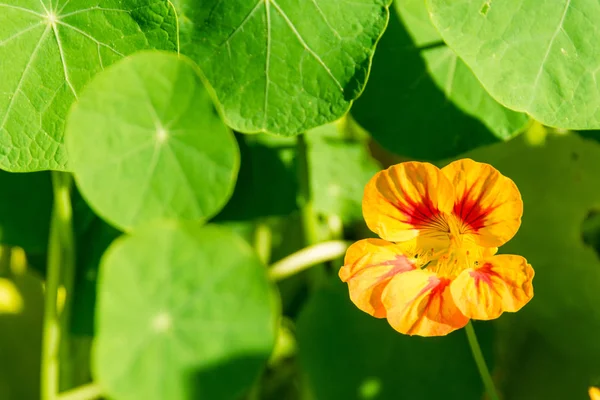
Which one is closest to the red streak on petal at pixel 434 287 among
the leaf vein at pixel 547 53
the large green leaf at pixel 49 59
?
the leaf vein at pixel 547 53

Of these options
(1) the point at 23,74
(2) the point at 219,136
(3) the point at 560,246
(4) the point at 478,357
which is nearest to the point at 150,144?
(2) the point at 219,136

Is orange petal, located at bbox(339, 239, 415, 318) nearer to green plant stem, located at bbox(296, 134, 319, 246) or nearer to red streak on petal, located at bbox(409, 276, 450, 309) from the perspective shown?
red streak on petal, located at bbox(409, 276, 450, 309)

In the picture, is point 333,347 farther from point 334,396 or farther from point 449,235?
point 449,235

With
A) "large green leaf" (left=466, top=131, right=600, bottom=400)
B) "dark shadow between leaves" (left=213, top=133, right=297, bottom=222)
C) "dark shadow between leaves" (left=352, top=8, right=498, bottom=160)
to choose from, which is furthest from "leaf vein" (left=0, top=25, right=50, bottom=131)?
"large green leaf" (left=466, top=131, right=600, bottom=400)

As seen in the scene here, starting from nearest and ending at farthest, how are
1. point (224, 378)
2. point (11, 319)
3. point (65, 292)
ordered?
point (224, 378) → point (65, 292) → point (11, 319)

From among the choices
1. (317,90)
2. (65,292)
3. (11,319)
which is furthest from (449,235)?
(11,319)

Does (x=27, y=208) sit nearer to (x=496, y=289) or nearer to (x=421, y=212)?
(x=421, y=212)

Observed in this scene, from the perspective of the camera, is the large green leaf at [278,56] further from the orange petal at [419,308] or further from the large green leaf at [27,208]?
the large green leaf at [27,208]
